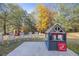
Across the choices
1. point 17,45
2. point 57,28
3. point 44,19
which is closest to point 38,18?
point 44,19

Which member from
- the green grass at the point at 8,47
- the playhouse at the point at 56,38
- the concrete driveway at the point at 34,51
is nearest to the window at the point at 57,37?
the playhouse at the point at 56,38

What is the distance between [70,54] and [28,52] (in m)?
0.36

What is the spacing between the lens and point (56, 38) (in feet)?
7.82

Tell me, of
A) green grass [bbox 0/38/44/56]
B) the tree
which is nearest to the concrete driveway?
green grass [bbox 0/38/44/56]

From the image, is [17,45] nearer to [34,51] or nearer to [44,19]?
[34,51]

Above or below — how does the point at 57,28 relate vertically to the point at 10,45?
above

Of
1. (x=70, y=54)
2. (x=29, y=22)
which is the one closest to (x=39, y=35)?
(x=29, y=22)

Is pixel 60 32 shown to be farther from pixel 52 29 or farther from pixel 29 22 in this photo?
pixel 29 22

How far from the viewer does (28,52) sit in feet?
7.80

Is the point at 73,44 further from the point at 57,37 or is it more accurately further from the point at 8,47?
the point at 8,47

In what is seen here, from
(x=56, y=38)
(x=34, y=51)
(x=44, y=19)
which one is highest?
(x=44, y=19)

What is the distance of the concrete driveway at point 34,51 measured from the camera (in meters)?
2.37

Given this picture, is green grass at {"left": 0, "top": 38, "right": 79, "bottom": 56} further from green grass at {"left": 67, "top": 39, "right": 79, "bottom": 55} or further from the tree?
the tree

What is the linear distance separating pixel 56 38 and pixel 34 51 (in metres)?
0.22
